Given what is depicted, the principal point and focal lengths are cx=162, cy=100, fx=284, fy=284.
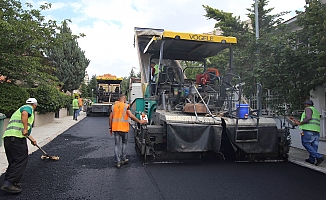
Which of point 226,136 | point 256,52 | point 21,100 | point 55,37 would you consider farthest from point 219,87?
point 21,100

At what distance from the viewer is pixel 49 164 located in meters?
6.04

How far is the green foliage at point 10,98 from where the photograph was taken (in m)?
9.85

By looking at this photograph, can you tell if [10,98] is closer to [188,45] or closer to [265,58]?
[188,45]

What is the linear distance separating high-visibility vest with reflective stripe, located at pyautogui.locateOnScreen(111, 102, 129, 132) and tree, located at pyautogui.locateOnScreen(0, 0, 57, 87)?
4653 mm

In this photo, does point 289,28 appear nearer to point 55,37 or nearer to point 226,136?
point 226,136

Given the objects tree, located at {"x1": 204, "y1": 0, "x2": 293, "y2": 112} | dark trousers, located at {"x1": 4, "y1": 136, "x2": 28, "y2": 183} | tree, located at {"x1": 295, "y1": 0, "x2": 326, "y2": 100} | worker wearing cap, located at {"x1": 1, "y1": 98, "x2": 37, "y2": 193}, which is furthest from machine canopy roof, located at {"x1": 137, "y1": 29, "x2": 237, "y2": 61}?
dark trousers, located at {"x1": 4, "y1": 136, "x2": 28, "y2": 183}

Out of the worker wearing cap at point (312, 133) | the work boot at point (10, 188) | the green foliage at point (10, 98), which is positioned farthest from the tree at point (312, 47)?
the green foliage at point (10, 98)

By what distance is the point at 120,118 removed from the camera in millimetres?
5930

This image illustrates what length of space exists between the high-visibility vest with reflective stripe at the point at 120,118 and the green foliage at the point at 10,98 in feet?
19.0

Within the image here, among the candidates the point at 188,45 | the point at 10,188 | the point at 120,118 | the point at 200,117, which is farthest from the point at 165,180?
the point at 188,45

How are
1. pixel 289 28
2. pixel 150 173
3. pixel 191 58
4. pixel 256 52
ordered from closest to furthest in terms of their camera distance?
pixel 150 173, pixel 191 58, pixel 256 52, pixel 289 28

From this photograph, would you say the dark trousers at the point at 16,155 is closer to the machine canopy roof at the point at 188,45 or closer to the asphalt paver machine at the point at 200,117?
the asphalt paver machine at the point at 200,117

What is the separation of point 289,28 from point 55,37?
31.8 feet

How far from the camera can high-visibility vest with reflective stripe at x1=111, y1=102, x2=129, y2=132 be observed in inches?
232
